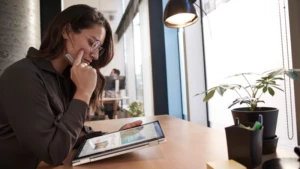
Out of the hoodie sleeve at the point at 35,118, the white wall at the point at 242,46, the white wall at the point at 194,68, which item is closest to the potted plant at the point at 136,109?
the white wall at the point at 194,68

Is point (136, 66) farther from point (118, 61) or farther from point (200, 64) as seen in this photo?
point (200, 64)

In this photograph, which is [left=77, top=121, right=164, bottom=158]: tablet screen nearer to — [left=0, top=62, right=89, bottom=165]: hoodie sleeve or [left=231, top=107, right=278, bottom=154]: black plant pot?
[left=0, top=62, right=89, bottom=165]: hoodie sleeve

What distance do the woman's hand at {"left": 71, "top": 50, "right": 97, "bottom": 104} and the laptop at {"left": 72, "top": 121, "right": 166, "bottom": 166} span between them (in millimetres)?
184

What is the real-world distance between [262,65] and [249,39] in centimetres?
24

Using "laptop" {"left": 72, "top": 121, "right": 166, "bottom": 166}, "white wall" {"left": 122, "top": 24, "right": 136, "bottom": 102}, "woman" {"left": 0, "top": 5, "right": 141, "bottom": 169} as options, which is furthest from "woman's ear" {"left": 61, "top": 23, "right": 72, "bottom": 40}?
"white wall" {"left": 122, "top": 24, "right": 136, "bottom": 102}

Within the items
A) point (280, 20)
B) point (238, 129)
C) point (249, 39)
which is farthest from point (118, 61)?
point (238, 129)

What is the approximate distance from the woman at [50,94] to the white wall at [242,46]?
1.09 m

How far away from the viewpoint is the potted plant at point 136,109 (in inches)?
129

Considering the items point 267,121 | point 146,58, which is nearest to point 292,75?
point 267,121

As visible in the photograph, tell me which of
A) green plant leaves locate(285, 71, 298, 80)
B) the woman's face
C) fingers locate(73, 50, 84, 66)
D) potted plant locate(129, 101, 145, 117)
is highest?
the woman's face

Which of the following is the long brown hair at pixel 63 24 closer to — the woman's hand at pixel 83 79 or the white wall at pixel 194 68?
the woman's hand at pixel 83 79

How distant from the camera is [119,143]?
0.82 m

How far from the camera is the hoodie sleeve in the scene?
0.68 metres

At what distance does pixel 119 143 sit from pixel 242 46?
4.59 ft
